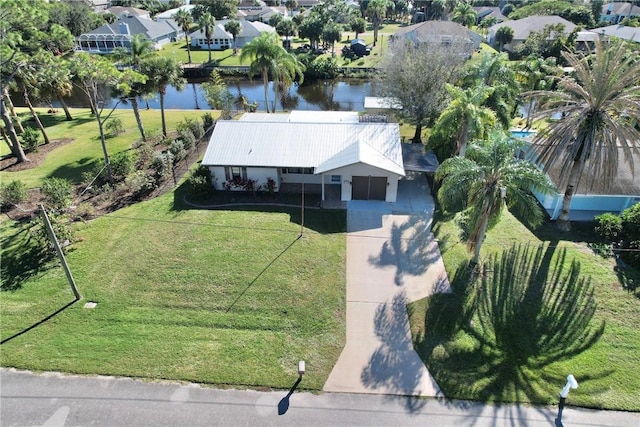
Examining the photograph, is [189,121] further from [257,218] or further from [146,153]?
[257,218]

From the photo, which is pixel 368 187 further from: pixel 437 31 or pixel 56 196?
pixel 437 31

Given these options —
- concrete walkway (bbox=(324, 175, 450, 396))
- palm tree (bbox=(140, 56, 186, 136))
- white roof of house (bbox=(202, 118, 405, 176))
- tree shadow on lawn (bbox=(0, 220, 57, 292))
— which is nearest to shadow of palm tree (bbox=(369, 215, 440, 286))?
concrete walkway (bbox=(324, 175, 450, 396))

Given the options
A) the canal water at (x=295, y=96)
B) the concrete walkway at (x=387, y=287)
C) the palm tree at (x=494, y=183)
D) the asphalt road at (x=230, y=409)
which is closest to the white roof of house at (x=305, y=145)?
the concrete walkway at (x=387, y=287)

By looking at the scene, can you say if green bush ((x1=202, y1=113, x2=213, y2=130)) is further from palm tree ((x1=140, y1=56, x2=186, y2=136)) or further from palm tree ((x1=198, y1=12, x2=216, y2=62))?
palm tree ((x1=198, y1=12, x2=216, y2=62))

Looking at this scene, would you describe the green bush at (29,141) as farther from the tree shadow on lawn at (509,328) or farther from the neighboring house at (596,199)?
the neighboring house at (596,199)

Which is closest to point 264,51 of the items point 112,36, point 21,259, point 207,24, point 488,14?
point 21,259

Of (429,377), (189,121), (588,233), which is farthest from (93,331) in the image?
(588,233)

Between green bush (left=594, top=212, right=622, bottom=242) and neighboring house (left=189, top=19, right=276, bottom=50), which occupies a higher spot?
neighboring house (left=189, top=19, right=276, bottom=50)
